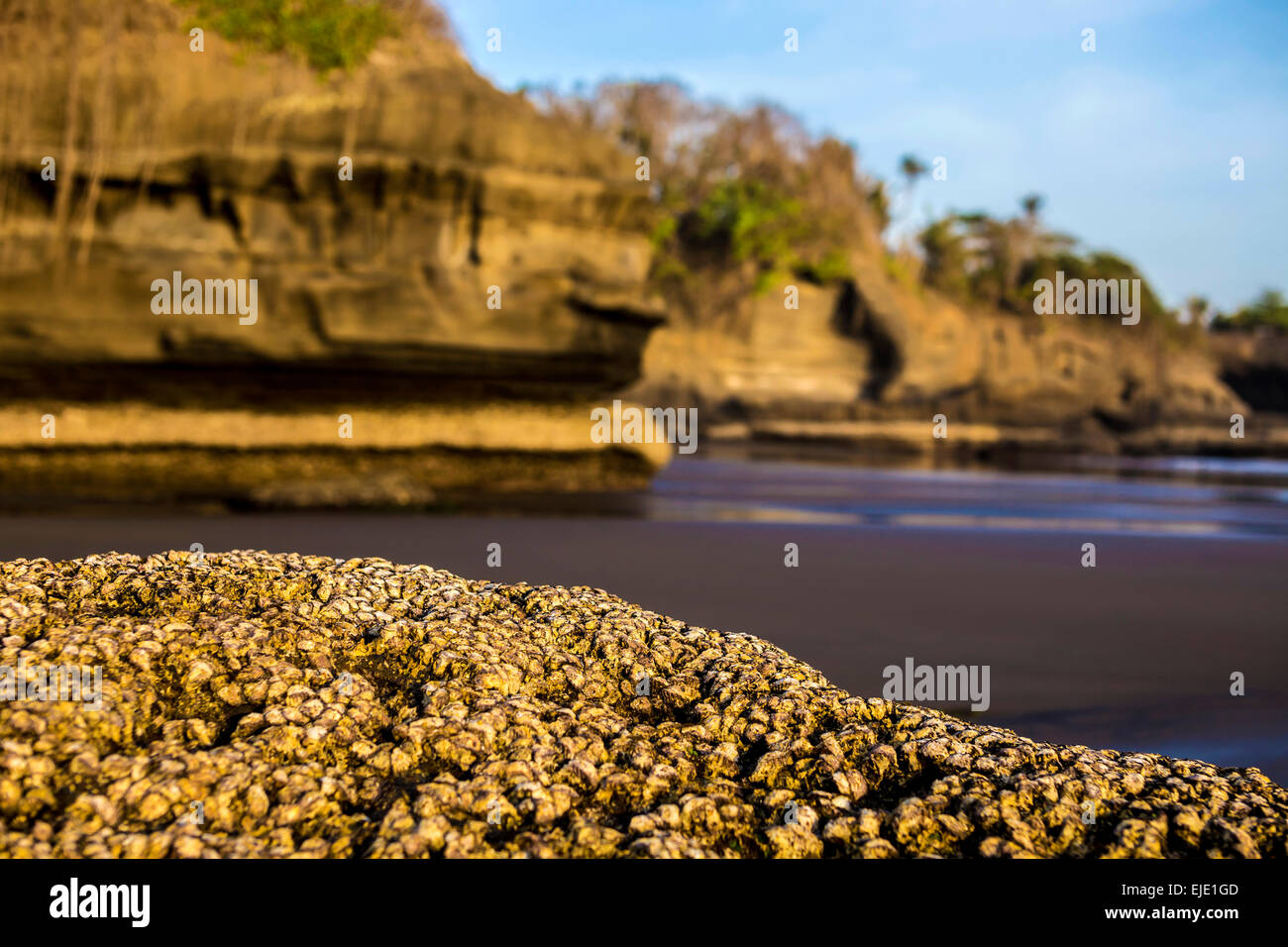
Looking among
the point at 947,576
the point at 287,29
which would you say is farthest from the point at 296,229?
the point at 947,576

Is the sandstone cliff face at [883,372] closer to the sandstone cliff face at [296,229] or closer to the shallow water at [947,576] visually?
the sandstone cliff face at [296,229]

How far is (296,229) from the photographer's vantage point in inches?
349

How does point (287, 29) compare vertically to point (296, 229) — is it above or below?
above

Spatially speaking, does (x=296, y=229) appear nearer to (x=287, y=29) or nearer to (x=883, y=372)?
(x=287, y=29)

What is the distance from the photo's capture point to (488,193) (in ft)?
29.8

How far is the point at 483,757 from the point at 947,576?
4225 mm

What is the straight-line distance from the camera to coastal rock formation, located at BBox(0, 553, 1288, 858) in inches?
68.4

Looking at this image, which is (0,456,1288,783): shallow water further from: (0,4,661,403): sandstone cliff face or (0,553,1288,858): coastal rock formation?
(0,4,661,403): sandstone cliff face

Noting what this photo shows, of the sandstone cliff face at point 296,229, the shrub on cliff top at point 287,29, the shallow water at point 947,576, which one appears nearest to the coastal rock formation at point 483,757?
the shallow water at point 947,576

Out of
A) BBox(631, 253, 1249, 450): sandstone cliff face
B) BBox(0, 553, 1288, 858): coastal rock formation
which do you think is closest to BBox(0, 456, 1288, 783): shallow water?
BBox(0, 553, 1288, 858): coastal rock formation

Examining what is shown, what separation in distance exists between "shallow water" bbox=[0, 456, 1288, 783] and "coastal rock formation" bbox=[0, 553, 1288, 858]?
0.95 meters

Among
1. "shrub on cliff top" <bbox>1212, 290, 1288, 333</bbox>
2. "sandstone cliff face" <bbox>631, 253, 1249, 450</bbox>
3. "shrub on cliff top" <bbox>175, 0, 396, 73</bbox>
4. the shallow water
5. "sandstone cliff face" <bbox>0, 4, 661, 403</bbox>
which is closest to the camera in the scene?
the shallow water

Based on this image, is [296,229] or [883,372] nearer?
[296,229]
